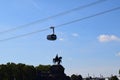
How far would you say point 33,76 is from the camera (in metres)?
183

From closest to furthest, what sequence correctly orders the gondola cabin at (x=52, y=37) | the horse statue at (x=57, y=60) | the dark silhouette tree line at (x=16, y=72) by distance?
1. the gondola cabin at (x=52, y=37)
2. the dark silhouette tree line at (x=16, y=72)
3. the horse statue at (x=57, y=60)

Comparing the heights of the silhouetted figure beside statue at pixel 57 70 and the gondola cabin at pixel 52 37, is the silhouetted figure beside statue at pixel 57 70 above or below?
above

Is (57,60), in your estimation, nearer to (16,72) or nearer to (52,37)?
(16,72)

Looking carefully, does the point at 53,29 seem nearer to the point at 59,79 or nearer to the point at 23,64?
the point at 23,64

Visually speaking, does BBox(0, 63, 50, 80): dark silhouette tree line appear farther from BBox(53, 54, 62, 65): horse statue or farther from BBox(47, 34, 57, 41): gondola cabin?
BBox(47, 34, 57, 41): gondola cabin

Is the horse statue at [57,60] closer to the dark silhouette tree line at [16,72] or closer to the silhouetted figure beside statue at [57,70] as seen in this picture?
the silhouetted figure beside statue at [57,70]

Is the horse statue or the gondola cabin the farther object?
the horse statue

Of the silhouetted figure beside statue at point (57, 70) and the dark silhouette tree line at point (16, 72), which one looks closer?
the dark silhouette tree line at point (16, 72)

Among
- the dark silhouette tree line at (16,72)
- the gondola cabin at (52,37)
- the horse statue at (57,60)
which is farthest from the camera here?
the horse statue at (57,60)

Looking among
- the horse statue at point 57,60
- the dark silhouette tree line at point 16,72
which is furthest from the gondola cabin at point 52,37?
the horse statue at point 57,60

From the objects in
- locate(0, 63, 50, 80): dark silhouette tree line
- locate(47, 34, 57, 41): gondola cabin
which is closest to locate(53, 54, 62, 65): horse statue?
locate(0, 63, 50, 80): dark silhouette tree line

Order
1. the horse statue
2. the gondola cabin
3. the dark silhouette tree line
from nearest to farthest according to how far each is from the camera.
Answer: the gondola cabin, the dark silhouette tree line, the horse statue

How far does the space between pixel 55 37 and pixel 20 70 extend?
444 ft

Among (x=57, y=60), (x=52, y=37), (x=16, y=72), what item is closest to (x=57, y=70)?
(x=57, y=60)
